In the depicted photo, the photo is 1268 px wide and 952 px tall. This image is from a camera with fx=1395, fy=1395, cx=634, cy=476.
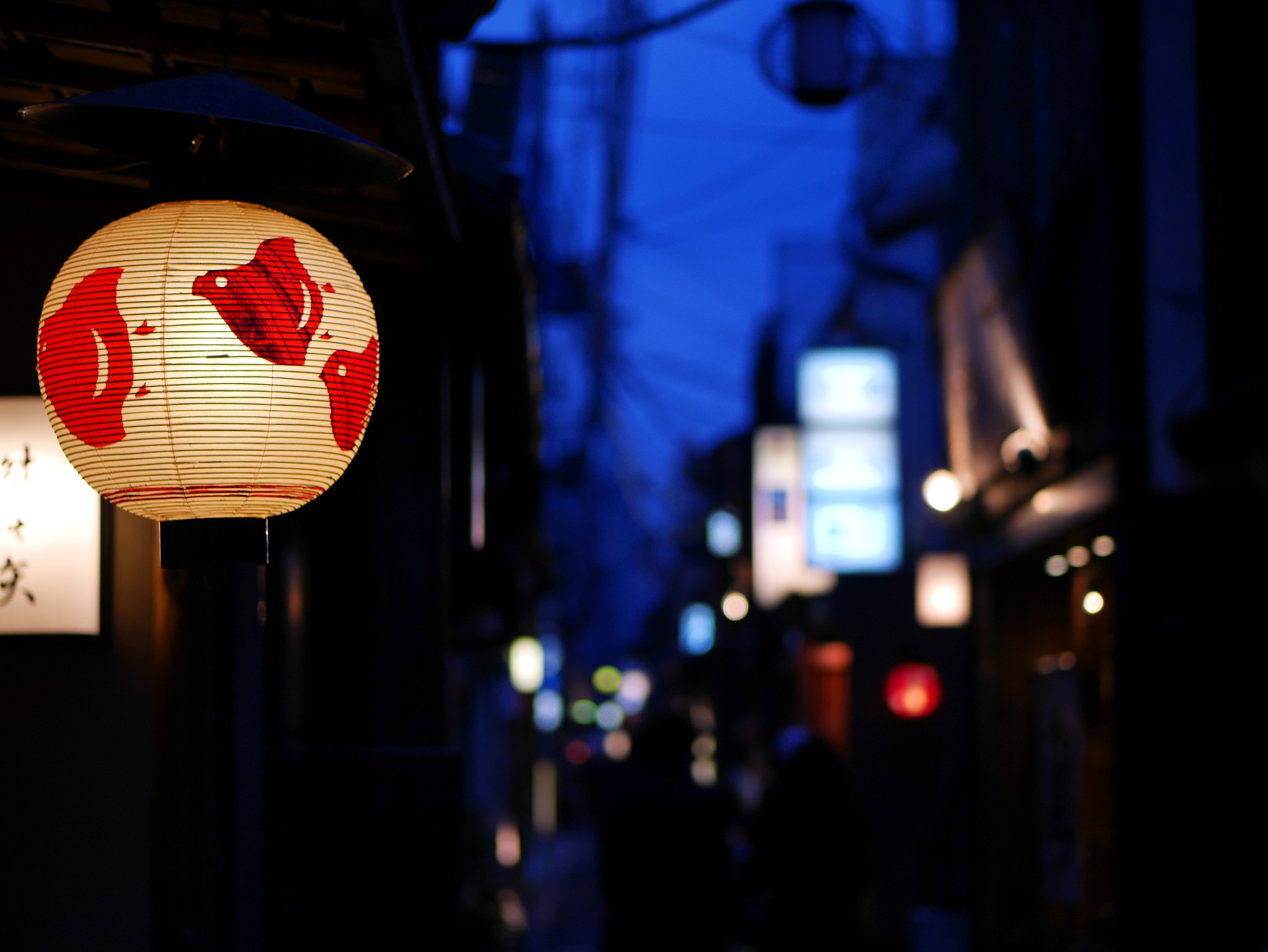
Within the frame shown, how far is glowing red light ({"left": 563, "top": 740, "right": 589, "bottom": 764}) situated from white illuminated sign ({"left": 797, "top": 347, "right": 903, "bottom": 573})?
3739 cm

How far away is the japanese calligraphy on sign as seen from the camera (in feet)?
18.7

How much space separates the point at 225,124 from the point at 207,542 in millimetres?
1379

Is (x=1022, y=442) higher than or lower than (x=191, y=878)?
higher

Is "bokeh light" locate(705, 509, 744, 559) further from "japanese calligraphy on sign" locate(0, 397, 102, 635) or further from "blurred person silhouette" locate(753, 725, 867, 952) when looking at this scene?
"japanese calligraphy on sign" locate(0, 397, 102, 635)

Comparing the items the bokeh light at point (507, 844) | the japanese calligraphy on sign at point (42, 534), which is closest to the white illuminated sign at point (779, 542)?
the bokeh light at point (507, 844)

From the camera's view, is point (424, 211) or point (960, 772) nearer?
point (424, 211)

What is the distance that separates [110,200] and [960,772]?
536 inches

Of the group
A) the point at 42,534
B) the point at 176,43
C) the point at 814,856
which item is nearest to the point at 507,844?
the point at 814,856

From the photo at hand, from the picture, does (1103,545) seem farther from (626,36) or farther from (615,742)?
(615,742)

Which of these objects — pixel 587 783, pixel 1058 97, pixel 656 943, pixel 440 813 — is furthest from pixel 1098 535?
pixel 587 783

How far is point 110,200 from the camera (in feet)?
20.0

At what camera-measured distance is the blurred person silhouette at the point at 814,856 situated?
10578mm

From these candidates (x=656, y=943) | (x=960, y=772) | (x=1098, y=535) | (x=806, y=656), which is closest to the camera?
(x=656, y=943)

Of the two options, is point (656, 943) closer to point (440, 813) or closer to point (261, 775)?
point (440, 813)
